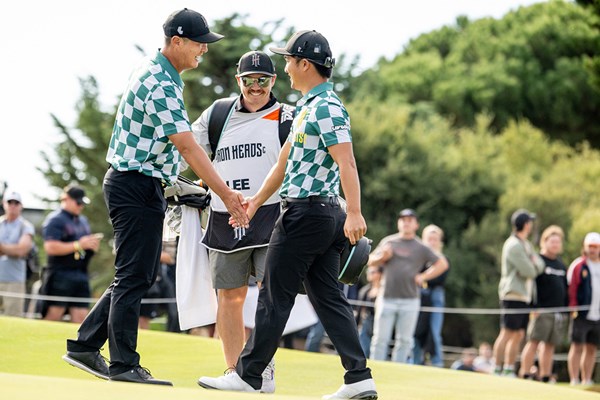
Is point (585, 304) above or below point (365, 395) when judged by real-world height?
above

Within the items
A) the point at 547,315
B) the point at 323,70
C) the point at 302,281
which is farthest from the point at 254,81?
the point at 547,315

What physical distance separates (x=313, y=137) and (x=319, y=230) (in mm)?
545

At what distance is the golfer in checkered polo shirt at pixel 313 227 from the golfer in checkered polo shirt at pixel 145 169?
45 centimetres

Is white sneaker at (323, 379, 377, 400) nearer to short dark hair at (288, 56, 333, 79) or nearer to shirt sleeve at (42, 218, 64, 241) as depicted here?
short dark hair at (288, 56, 333, 79)

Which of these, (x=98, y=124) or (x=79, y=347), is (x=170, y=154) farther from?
(x=98, y=124)

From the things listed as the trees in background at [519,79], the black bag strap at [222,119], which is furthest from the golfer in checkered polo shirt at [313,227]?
the trees in background at [519,79]

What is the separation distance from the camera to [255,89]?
7324mm

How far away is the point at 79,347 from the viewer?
6.78 meters

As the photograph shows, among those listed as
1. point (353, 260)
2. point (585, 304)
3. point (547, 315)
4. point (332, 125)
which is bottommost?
point (547, 315)

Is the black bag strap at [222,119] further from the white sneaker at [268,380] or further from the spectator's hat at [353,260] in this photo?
the white sneaker at [268,380]

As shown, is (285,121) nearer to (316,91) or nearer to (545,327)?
(316,91)

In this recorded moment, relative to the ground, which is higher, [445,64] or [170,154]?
[445,64]

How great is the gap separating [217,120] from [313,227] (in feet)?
4.54

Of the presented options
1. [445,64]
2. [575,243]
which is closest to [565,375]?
[575,243]
